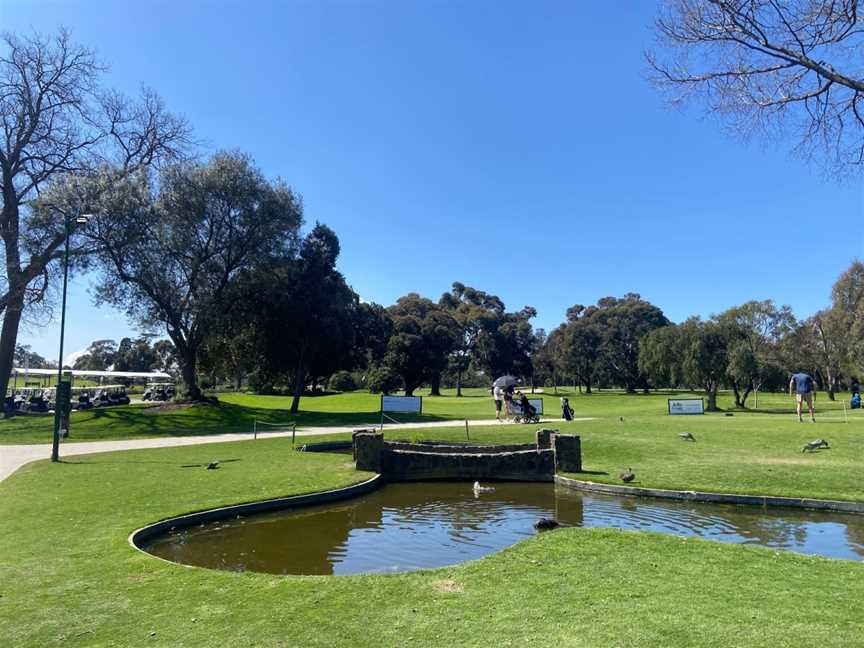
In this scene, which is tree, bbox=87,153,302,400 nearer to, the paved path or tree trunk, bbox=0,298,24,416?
tree trunk, bbox=0,298,24,416

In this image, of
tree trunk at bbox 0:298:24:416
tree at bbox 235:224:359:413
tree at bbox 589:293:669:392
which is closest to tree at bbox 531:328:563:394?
tree at bbox 589:293:669:392

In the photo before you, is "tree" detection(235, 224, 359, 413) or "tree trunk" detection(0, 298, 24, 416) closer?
"tree trunk" detection(0, 298, 24, 416)

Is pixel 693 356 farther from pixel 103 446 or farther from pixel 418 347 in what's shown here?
pixel 103 446

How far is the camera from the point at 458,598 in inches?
245

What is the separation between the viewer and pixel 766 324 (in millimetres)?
52219

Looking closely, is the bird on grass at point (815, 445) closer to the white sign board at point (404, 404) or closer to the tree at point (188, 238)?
the white sign board at point (404, 404)

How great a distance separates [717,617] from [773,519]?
22.6 ft

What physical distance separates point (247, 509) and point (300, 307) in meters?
25.2

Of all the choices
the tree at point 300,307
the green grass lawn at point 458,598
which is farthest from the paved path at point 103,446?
the tree at point 300,307

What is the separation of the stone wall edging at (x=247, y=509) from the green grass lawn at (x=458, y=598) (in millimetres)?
314

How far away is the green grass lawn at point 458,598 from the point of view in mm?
5195

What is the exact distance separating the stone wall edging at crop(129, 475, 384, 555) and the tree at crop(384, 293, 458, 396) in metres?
48.2

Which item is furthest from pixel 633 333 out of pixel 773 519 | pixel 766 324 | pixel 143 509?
pixel 143 509

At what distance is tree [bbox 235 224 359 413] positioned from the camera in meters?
35.8
